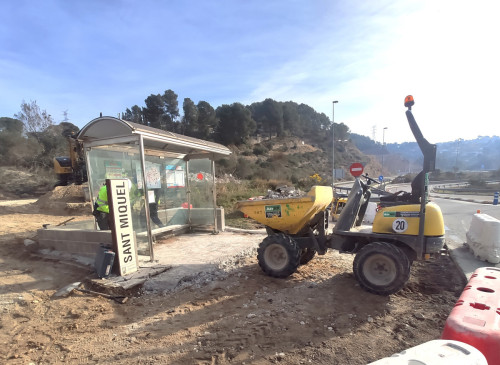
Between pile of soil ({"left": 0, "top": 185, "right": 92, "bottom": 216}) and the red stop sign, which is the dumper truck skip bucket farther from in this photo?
pile of soil ({"left": 0, "top": 185, "right": 92, "bottom": 216})

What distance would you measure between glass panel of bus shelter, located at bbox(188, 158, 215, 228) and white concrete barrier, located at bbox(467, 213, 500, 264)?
674 centimetres

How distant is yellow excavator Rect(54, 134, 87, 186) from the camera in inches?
690

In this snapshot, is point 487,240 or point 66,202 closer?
point 487,240

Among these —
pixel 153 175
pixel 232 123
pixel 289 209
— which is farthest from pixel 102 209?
pixel 232 123

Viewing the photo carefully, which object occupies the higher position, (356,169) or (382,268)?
(356,169)

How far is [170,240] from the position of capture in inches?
312

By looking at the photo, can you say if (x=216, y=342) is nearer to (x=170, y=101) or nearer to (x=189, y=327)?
(x=189, y=327)

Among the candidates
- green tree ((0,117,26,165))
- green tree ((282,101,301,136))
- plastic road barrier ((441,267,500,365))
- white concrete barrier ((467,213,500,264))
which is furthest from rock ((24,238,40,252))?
green tree ((282,101,301,136))

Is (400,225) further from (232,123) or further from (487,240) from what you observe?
(232,123)

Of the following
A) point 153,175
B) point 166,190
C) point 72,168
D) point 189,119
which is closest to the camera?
point 153,175

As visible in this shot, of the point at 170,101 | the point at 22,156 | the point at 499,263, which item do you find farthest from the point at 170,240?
the point at 170,101

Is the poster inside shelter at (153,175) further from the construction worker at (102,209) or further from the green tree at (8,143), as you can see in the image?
the green tree at (8,143)

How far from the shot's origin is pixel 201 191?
9.14 m

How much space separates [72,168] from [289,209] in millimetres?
17922
